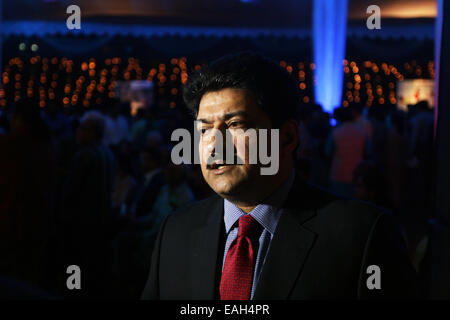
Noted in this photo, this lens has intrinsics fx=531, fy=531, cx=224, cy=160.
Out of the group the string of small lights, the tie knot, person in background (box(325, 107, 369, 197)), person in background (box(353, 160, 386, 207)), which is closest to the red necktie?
the tie knot

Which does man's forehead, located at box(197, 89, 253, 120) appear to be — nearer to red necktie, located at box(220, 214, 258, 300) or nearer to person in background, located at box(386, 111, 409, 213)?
red necktie, located at box(220, 214, 258, 300)

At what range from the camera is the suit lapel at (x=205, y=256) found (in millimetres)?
1384

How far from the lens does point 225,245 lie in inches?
57.3

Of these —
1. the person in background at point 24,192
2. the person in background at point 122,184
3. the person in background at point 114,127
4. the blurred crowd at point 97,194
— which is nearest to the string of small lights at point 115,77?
the person in background at point 114,127

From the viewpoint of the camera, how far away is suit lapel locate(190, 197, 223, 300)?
1.38 metres

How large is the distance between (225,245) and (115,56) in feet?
43.3

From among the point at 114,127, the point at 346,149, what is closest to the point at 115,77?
the point at 114,127

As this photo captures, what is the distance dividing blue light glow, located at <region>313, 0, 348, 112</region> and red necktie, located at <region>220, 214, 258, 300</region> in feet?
29.2

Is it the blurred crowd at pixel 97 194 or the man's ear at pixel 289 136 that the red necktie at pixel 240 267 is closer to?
the man's ear at pixel 289 136

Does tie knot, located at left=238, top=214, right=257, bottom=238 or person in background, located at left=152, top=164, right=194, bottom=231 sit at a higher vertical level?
tie knot, located at left=238, top=214, right=257, bottom=238

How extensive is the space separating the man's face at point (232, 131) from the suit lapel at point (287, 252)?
0.13 metres

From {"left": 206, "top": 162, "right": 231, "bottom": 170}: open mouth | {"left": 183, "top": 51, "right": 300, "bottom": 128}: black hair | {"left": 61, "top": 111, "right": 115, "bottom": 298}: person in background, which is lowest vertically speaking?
{"left": 61, "top": 111, "right": 115, "bottom": 298}: person in background
